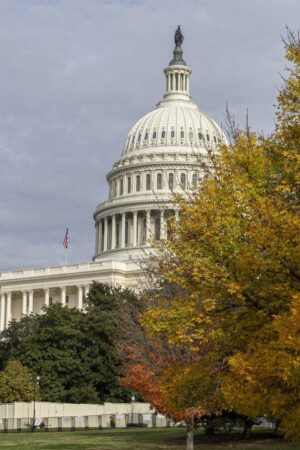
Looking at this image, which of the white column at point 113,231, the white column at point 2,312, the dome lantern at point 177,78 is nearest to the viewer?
the white column at point 2,312

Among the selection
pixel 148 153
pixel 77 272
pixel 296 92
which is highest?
pixel 148 153

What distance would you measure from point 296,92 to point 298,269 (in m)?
4.94

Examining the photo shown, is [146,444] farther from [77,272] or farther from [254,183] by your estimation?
[77,272]

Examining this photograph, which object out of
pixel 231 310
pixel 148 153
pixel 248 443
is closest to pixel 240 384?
pixel 231 310

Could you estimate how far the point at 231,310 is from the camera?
90.9ft

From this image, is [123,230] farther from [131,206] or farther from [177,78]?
[177,78]

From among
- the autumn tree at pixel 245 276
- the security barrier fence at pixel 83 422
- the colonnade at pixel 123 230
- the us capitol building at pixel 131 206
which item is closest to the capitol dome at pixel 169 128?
the us capitol building at pixel 131 206

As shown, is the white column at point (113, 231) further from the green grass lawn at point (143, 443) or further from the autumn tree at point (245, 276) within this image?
the autumn tree at point (245, 276)

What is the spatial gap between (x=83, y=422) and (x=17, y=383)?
10.5 meters

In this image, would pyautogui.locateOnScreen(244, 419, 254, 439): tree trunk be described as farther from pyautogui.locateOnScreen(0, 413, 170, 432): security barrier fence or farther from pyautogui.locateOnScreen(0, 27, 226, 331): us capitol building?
pyautogui.locateOnScreen(0, 27, 226, 331): us capitol building

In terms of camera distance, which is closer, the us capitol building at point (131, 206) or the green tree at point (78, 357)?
the green tree at point (78, 357)

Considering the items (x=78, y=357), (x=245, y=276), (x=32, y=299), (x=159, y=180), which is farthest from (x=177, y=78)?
(x=245, y=276)

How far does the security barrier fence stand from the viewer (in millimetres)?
72188

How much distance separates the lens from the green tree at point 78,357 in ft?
278
